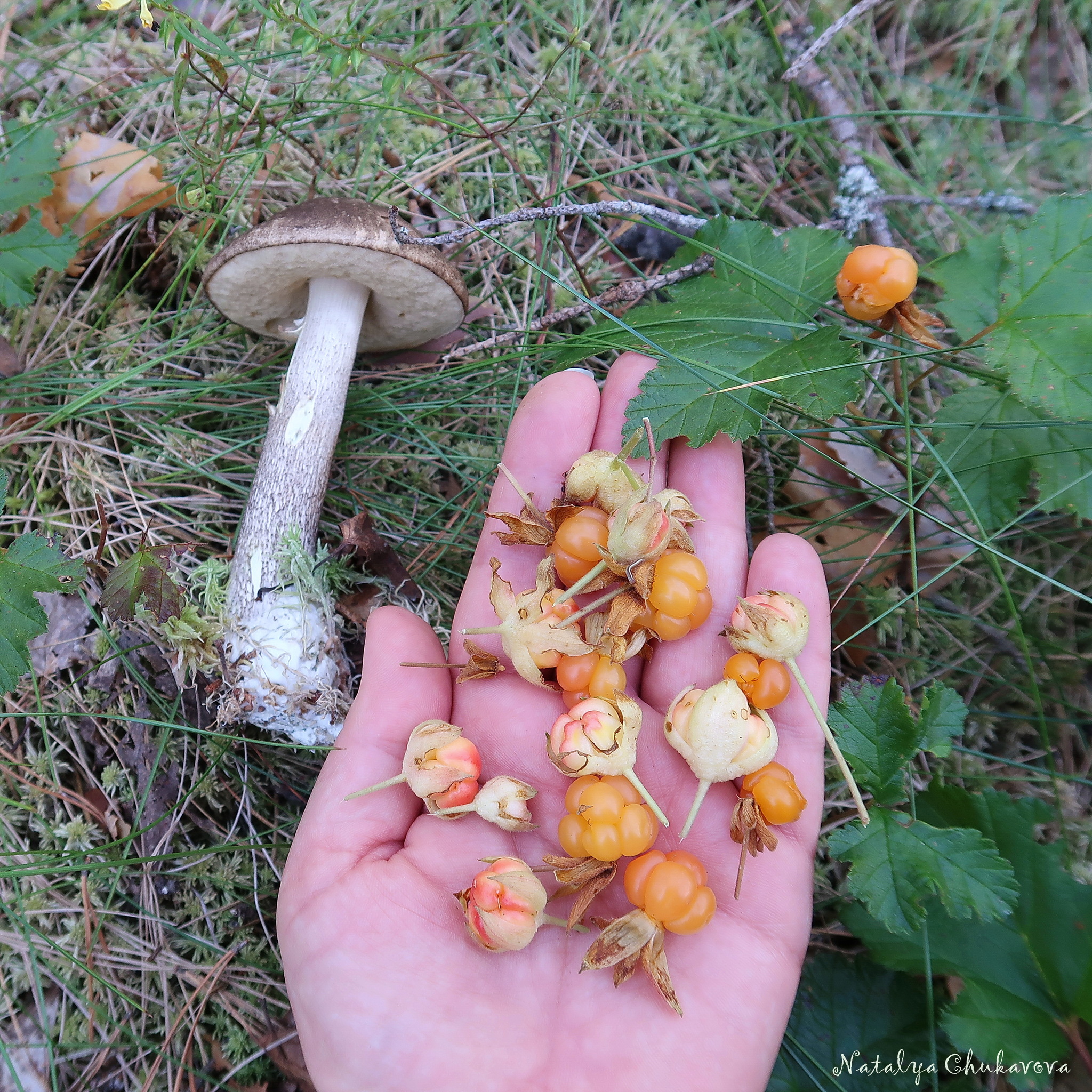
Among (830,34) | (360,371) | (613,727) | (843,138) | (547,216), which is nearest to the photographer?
(613,727)

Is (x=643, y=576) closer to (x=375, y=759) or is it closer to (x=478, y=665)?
(x=478, y=665)

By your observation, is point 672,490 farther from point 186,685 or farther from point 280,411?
point 186,685

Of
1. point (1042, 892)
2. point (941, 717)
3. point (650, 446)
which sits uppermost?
point (650, 446)

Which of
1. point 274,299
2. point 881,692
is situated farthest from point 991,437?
point 274,299

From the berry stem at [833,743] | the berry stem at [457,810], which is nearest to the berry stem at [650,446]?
the berry stem at [833,743]

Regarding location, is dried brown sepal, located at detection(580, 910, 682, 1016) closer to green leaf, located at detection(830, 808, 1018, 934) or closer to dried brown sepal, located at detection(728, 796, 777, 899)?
dried brown sepal, located at detection(728, 796, 777, 899)

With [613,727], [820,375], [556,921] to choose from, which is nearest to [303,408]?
[613,727]

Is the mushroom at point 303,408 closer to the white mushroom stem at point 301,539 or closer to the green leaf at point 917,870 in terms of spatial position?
the white mushroom stem at point 301,539
